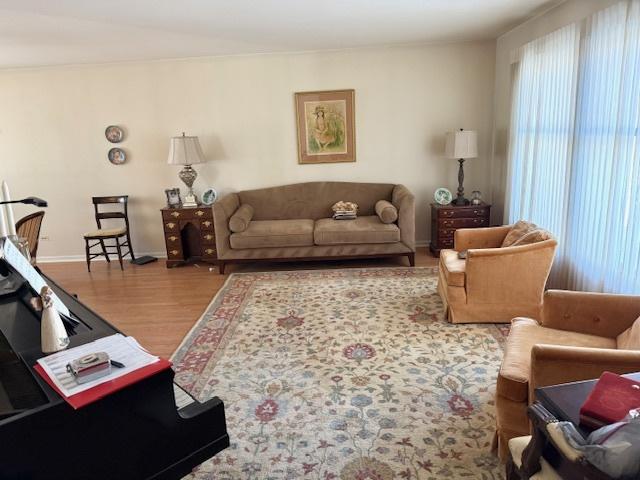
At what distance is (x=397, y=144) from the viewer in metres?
5.36

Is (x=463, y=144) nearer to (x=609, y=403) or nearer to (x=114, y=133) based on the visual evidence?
(x=609, y=403)

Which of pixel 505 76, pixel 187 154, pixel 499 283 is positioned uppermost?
pixel 505 76

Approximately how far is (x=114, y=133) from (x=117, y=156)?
0.29m

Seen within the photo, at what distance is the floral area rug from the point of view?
6.64ft

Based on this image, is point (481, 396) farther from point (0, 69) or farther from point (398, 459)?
point (0, 69)

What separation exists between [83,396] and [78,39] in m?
4.02

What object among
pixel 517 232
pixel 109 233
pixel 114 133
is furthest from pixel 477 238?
pixel 114 133

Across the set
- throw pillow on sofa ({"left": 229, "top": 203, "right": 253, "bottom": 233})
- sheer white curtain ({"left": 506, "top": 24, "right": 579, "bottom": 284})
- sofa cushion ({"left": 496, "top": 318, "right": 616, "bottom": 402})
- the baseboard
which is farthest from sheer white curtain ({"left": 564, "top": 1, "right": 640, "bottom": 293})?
the baseboard

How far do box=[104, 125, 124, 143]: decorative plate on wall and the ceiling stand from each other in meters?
0.78

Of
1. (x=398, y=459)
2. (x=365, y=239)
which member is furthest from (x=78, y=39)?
(x=398, y=459)

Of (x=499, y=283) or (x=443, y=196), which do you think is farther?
(x=443, y=196)

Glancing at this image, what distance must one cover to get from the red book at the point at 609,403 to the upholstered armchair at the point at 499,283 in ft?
6.54

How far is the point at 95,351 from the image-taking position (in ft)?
4.16

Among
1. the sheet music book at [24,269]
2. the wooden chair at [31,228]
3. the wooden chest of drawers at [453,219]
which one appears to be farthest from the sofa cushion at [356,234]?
the sheet music book at [24,269]
